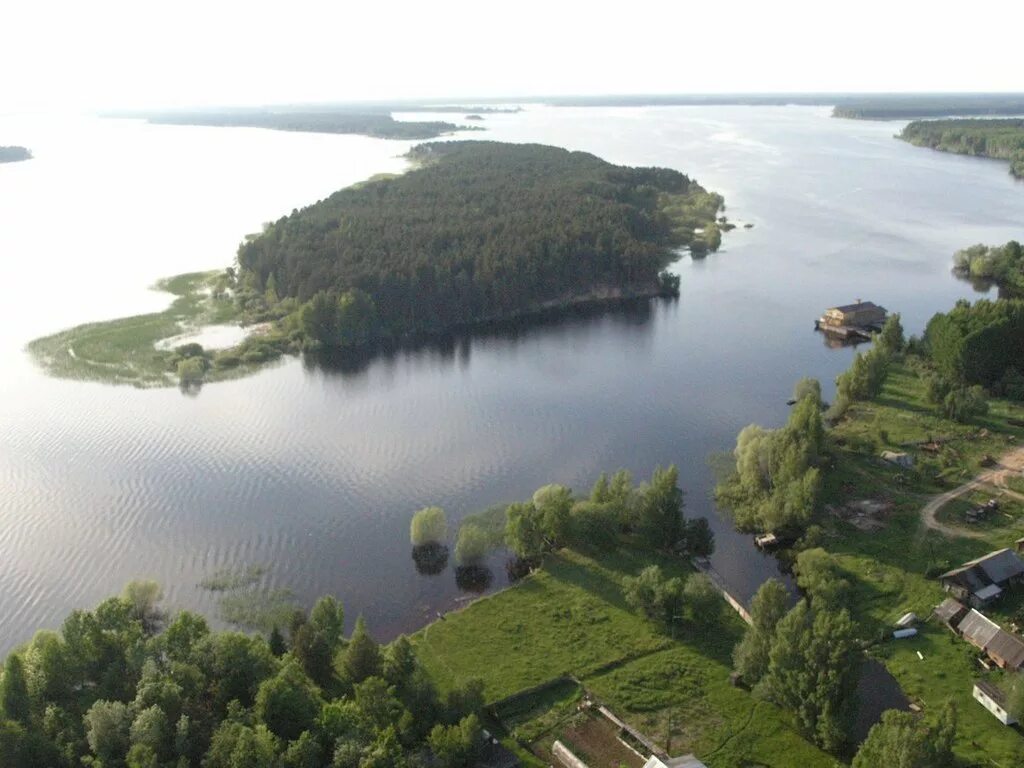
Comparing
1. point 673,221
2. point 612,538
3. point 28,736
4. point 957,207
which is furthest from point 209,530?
point 957,207

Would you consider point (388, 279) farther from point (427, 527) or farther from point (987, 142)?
point (987, 142)

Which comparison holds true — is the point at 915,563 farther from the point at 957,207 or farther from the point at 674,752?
the point at 957,207

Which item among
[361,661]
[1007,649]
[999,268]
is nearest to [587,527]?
[361,661]

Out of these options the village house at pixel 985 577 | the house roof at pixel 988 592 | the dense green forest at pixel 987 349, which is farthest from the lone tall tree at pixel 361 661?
the dense green forest at pixel 987 349

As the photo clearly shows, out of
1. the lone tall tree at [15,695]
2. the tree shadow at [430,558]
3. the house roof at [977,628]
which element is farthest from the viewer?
the tree shadow at [430,558]

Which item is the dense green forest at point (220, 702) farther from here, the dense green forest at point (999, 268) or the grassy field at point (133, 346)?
the dense green forest at point (999, 268)

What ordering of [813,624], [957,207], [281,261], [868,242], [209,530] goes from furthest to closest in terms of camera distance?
[957,207]
[868,242]
[281,261]
[209,530]
[813,624]
